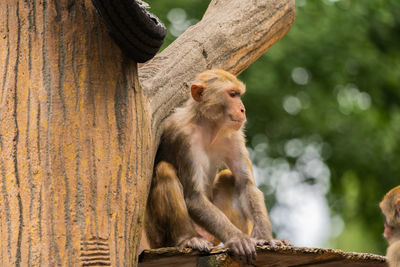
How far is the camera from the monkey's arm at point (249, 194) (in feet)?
19.4

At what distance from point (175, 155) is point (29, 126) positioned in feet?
5.85

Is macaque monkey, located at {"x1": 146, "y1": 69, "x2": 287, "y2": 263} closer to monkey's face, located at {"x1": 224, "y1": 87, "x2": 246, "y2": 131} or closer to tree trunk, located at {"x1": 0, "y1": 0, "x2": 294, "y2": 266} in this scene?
monkey's face, located at {"x1": 224, "y1": 87, "x2": 246, "y2": 131}

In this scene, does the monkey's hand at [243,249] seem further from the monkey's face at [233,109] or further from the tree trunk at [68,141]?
the monkey's face at [233,109]

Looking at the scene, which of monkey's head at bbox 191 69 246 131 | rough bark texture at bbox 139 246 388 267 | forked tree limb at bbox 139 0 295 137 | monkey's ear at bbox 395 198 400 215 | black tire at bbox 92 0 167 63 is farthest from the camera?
forked tree limb at bbox 139 0 295 137

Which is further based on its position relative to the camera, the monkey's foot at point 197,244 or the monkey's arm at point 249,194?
the monkey's arm at point 249,194

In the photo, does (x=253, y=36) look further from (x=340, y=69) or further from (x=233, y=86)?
(x=340, y=69)

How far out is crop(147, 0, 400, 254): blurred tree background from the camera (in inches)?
498

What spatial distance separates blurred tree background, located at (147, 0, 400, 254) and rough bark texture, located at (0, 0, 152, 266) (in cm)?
763

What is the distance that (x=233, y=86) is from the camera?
6.14 metres

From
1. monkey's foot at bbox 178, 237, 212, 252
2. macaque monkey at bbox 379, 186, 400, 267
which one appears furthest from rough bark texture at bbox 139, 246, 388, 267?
macaque monkey at bbox 379, 186, 400, 267

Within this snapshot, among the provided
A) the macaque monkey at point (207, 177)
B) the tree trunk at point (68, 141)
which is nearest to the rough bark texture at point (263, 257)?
the macaque monkey at point (207, 177)

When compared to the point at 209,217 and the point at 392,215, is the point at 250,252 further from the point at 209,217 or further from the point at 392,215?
the point at 392,215

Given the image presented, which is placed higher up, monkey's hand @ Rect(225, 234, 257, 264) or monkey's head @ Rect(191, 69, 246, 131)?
monkey's head @ Rect(191, 69, 246, 131)

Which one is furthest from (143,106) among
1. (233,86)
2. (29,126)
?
(233,86)
